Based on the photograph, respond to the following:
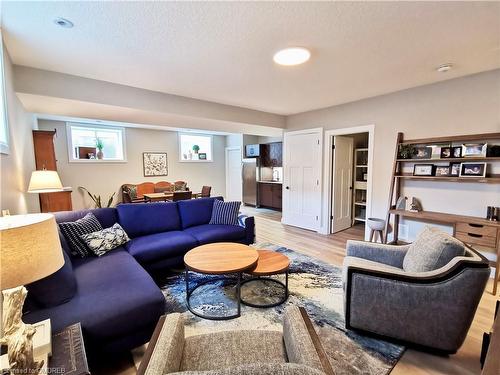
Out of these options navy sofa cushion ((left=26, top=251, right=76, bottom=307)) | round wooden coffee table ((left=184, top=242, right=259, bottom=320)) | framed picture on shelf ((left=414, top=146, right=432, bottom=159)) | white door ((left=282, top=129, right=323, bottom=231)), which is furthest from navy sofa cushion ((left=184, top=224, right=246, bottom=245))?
framed picture on shelf ((left=414, top=146, right=432, bottom=159))

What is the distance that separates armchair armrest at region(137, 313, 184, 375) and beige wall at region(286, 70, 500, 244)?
3.64 metres

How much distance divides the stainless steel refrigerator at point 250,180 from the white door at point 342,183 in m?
3.24

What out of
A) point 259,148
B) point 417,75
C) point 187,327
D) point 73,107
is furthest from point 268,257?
point 259,148

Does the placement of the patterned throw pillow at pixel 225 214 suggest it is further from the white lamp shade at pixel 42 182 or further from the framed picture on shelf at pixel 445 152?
the framed picture on shelf at pixel 445 152

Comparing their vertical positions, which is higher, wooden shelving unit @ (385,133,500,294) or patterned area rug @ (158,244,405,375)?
wooden shelving unit @ (385,133,500,294)

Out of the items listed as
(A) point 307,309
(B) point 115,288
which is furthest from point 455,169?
(B) point 115,288

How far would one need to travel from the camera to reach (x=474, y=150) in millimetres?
2768

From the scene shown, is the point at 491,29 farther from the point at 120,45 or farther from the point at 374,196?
the point at 120,45

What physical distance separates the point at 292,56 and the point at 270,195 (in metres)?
5.22

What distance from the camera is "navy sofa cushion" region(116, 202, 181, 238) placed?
3.04 m

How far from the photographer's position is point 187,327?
6.50 ft

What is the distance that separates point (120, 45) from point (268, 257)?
2.52 m

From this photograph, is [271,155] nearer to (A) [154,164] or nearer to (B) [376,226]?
(A) [154,164]

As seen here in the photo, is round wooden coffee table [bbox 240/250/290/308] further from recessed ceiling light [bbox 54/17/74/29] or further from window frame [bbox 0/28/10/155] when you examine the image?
recessed ceiling light [bbox 54/17/74/29]
